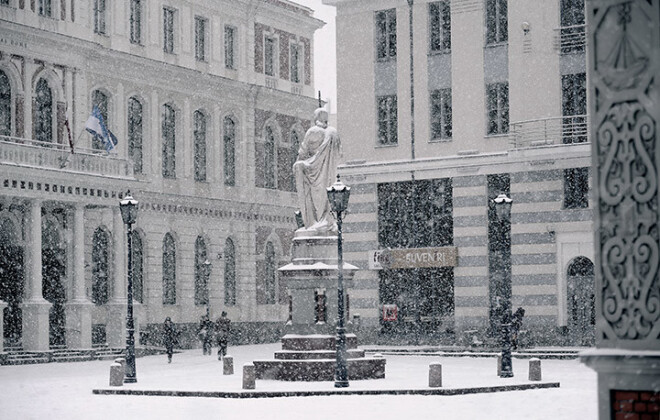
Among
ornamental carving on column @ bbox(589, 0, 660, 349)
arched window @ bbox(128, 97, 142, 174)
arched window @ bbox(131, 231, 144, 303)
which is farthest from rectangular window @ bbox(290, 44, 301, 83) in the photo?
ornamental carving on column @ bbox(589, 0, 660, 349)

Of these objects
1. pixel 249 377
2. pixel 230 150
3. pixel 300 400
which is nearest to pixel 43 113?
pixel 230 150

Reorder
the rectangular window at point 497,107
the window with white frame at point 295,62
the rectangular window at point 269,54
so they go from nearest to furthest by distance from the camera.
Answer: the rectangular window at point 497,107, the rectangular window at point 269,54, the window with white frame at point 295,62

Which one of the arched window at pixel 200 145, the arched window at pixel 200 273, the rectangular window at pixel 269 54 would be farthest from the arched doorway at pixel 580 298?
the rectangular window at pixel 269 54

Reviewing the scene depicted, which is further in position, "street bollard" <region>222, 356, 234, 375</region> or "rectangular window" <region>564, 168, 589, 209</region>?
"rectangular window" <region>564, 168, 589, 209</region>

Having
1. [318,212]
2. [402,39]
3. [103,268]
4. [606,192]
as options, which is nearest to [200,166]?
[103,268]

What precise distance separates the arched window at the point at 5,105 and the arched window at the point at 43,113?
1443 millimetres

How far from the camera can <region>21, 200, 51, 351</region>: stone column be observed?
139ft

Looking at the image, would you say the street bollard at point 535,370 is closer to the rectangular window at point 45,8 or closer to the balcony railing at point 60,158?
the balcony railing at point 60,158

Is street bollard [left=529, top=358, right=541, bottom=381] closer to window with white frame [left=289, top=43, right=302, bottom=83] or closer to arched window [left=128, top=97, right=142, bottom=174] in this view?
arched window [left=128, top=97, right=142, bottom=174]

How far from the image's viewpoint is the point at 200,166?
5728cm

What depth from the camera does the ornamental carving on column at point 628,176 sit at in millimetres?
7328

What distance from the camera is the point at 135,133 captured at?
53344 millimetres

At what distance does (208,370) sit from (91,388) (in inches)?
254

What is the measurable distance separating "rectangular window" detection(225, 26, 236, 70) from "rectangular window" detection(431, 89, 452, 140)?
630 inches
